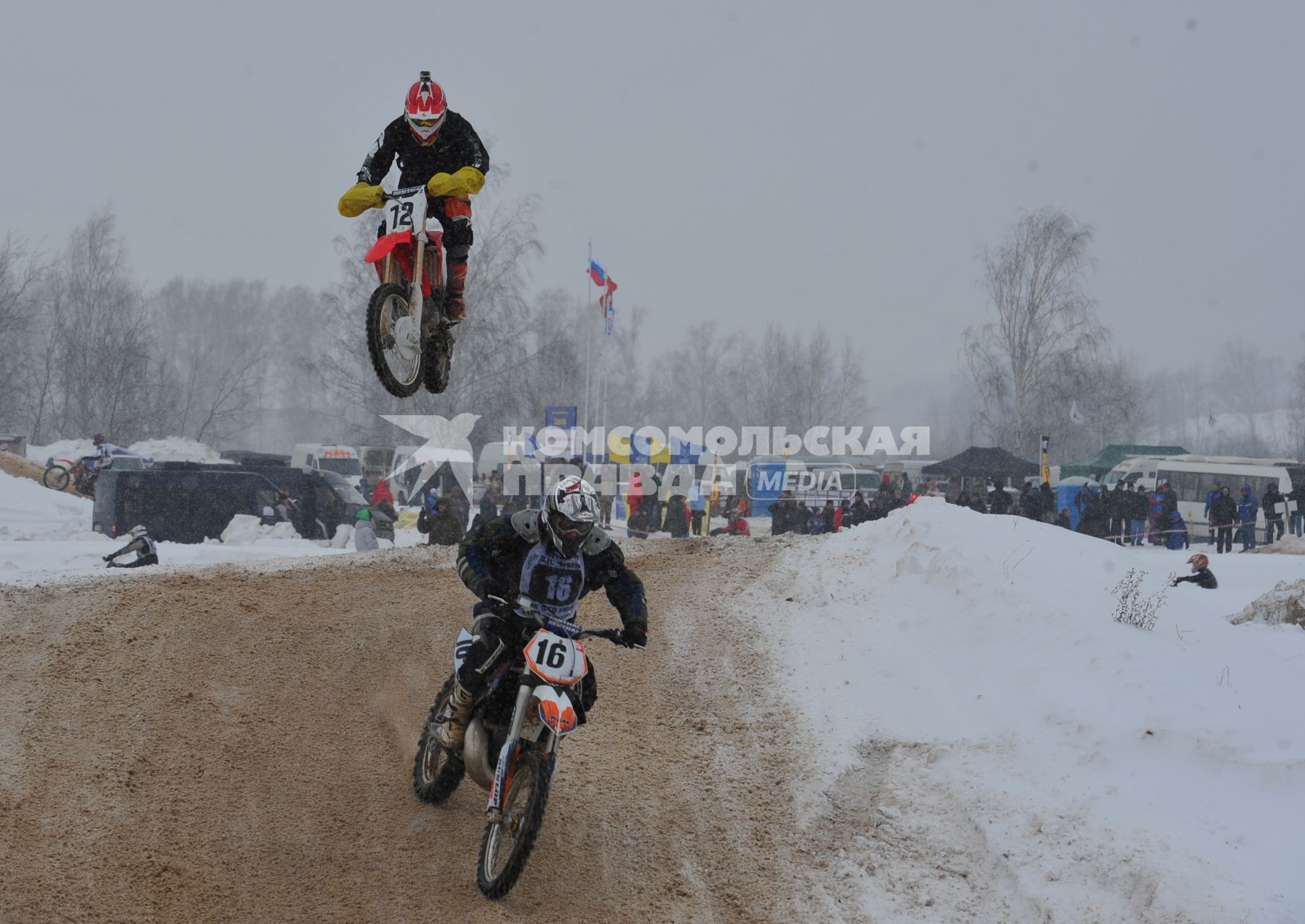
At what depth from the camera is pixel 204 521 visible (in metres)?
18.4

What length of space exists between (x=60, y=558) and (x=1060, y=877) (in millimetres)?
13967

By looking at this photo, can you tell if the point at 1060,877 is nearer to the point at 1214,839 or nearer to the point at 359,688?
the point at 1214,839

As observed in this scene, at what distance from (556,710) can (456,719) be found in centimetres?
109

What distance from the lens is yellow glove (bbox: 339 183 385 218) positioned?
6.63 meters

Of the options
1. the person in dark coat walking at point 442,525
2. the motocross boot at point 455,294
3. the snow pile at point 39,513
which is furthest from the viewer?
the snow pile at point 39,513

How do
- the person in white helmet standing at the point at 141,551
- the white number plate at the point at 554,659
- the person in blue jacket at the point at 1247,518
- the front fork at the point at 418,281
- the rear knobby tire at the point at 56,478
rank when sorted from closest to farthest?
1. the white number plate at the point at 554,659
2. the front fork at the point at 418,281
3. the person in white helmet standing at the point at 141,551
4. the person in blue jacket at the point at 1247,518
5. the rear knobby tire at the point at 56,478

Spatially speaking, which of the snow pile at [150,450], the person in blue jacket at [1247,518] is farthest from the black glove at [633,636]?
the snow pile at [150,450]

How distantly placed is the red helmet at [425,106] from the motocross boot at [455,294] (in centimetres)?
103

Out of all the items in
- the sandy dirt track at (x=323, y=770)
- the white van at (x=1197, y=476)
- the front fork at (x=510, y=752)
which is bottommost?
the sandy dirt track at (x=323, y=770)

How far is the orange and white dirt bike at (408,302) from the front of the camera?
21.9ft

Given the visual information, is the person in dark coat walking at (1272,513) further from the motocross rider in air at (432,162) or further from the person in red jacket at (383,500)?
the motocross rider in air at (432,162)

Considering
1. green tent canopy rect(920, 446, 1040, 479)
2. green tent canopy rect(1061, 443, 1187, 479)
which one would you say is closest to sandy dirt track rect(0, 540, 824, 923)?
green tent canopy rect(920, 446, 1040, 479)

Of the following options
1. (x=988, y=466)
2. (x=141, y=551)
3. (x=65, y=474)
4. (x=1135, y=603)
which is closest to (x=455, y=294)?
(x=1135, y=603)

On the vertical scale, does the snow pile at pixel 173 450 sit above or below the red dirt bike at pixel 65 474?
above
